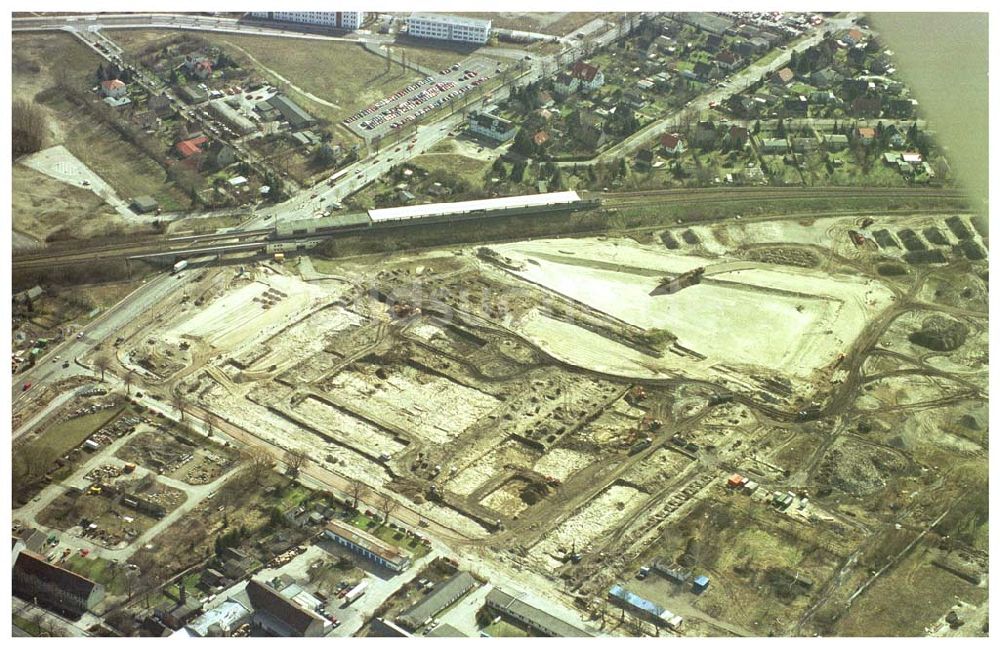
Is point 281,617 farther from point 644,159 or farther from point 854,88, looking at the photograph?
point 854,88

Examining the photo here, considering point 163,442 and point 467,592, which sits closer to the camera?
point 467,592

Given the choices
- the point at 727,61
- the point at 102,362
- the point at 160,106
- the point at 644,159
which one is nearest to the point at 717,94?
the point at 727,61

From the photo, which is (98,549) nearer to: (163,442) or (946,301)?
(163,442)

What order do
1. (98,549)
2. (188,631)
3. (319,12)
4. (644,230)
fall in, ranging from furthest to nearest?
(319,12) → (644,230) → (98,549) → (188,631)

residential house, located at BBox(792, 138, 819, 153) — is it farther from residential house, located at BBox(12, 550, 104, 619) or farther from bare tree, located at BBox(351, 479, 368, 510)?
residential house, located at BBox(12, 550, 104, 619)

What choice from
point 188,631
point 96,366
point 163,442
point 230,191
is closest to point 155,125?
point 230,191
